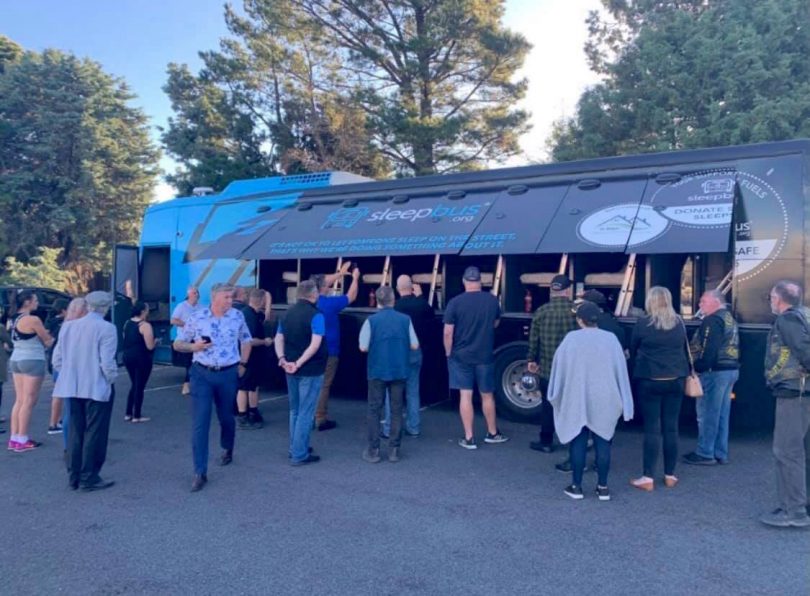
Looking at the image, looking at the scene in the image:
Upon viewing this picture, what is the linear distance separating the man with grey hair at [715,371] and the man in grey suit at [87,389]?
5.17m

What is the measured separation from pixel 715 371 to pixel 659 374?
104cm

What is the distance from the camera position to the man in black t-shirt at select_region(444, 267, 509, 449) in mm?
6836

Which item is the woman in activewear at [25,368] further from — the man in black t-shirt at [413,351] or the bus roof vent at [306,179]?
the bus roof vent at [306,179]

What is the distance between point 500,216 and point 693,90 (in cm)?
1287

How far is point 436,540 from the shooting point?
175 inches

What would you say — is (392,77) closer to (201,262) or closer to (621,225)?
(201,262)

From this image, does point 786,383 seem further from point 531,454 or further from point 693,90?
point 693,90

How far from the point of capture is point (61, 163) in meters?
29.6

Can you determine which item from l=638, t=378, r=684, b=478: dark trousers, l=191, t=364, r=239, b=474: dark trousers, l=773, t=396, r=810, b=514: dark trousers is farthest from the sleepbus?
l=191, t=364, r=239, b=474: dark trousers

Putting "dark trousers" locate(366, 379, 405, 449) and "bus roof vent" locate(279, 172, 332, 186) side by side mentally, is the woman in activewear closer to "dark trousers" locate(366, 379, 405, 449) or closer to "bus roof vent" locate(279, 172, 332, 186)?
"dark trousers" locate(366, 379, 405, 449)

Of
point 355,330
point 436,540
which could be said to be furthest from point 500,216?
point 436,540

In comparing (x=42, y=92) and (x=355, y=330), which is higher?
(x=42, y=92)

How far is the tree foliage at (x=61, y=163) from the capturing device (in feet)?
94.1

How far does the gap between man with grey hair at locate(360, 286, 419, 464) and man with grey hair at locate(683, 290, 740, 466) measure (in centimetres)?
270
